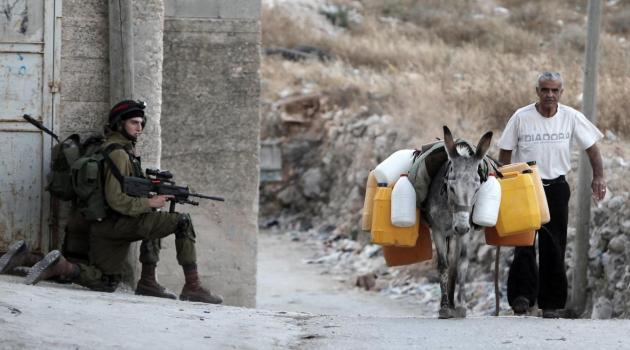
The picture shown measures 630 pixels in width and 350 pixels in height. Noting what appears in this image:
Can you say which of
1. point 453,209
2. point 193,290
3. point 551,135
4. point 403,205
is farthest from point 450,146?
point 193,290

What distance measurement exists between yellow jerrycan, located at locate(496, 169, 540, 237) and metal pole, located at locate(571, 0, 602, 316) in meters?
2.98

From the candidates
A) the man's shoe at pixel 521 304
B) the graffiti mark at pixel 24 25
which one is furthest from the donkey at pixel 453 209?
the graffiti mark at pixel 24 25

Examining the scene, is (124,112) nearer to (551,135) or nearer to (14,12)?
(14,12)

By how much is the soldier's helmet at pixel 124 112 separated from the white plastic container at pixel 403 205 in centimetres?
191

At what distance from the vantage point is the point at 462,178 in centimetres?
795

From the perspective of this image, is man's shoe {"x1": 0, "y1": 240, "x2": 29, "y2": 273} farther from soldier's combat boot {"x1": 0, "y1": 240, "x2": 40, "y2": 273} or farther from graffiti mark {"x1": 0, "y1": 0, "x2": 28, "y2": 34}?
graffiti mark {"x1": 0, "y1": 0, "x2": 28, "y2": 34}

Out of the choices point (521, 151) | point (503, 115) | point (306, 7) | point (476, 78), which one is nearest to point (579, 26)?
point (306, 7)

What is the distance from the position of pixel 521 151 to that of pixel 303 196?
36.0 feet

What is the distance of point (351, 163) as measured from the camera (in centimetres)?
1939

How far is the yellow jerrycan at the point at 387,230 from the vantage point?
27.5 feet

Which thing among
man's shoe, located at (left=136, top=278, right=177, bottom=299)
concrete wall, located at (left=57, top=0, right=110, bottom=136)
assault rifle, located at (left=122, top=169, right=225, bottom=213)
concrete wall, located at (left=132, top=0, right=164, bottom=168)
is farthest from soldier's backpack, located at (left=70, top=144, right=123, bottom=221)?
concrete wall, located at (left=132, top=0, right=164, bottom=168)

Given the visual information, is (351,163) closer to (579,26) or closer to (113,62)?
(113,62)

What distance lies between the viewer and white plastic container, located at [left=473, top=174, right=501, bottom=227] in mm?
8094

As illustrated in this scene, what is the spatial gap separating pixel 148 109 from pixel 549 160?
3.10 meters
